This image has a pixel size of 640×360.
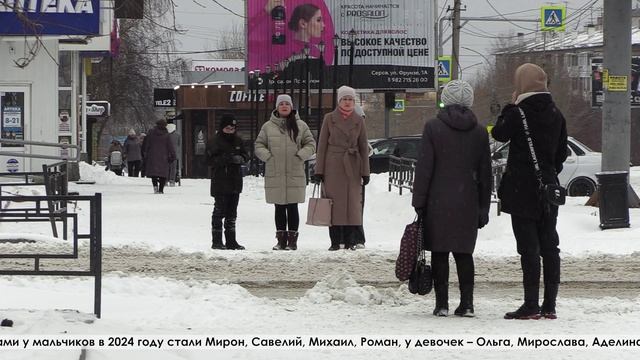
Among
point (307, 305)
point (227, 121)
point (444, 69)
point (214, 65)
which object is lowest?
point (307, 305)

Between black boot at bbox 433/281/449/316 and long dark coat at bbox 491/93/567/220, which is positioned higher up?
long dark coat at bbox 491/93/567/220

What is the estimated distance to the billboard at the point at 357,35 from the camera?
4681 centimetres

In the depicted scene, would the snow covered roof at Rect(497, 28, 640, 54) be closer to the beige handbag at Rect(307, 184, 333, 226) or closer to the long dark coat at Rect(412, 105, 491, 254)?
the beige handbag at Rect(307, 184, 333, 226)

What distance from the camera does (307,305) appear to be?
Answer: 30.1 ft

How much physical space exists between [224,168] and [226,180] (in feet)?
0.45

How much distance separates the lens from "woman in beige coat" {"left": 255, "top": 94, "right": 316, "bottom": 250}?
45.1 feet

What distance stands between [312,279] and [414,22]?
36.7 metres

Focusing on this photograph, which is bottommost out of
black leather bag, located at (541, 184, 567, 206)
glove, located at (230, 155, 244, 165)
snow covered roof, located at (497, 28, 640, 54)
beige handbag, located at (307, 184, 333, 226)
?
beige handbag, located at (307, 184, 333, 226)

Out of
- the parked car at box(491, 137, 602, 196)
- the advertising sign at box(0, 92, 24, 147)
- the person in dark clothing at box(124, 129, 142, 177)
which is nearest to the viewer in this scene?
the parked car at box(491, 137, 602, 196)

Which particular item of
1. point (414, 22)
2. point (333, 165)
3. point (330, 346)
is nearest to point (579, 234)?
point (333, 165)

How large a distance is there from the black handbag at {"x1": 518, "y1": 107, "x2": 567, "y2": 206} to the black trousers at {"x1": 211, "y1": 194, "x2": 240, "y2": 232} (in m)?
5.98

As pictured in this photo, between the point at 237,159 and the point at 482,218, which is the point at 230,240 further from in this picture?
the point at 482,218

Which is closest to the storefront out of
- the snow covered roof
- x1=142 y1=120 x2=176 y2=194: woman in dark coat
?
x1=142 y1=120 x2=176 y2=194: woman in dark coat

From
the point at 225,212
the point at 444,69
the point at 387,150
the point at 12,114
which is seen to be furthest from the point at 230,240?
the point at 444,69
